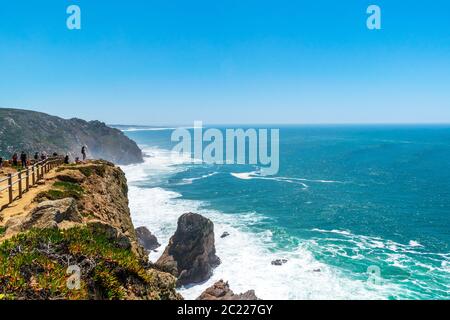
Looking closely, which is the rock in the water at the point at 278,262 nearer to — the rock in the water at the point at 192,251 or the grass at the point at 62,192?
the rock in the water at the point at 192,251

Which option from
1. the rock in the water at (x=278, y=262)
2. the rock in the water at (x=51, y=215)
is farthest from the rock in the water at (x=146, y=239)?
the rock in the water at (x=51, y=215)

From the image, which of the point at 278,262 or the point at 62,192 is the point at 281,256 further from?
the point at 62,192

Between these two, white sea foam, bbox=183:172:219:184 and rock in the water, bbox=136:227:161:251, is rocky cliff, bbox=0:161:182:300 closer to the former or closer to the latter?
rock in the water, bbox=136:227:161:251

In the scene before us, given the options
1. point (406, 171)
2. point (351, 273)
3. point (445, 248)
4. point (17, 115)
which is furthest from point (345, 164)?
point (17, 115)

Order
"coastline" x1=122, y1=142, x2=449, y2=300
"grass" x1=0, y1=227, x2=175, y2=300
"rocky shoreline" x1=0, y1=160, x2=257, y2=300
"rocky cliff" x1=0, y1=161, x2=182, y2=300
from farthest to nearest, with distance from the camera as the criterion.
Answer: "coastline" x1=122, y1=142, x2=449, y2=300 < "rocky shoreline" x1=0, y1=160, x2=257, y2=300 < "rocky cliff" x1=0, y1=161, x2=182, y2=300 < "grass" x1=0, y1=227, x2=175, y2=300

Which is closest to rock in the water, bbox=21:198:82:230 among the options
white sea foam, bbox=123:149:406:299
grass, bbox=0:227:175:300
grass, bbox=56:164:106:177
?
grass, bbox=0:227:175:300

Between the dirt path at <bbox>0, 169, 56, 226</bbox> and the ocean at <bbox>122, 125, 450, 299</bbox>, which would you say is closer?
the dirt path at <bbox>0, 169, 56, 226</bbox>

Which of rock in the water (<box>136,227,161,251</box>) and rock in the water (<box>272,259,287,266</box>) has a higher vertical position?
rock in the water (<box>136,227,161,251</box>)
